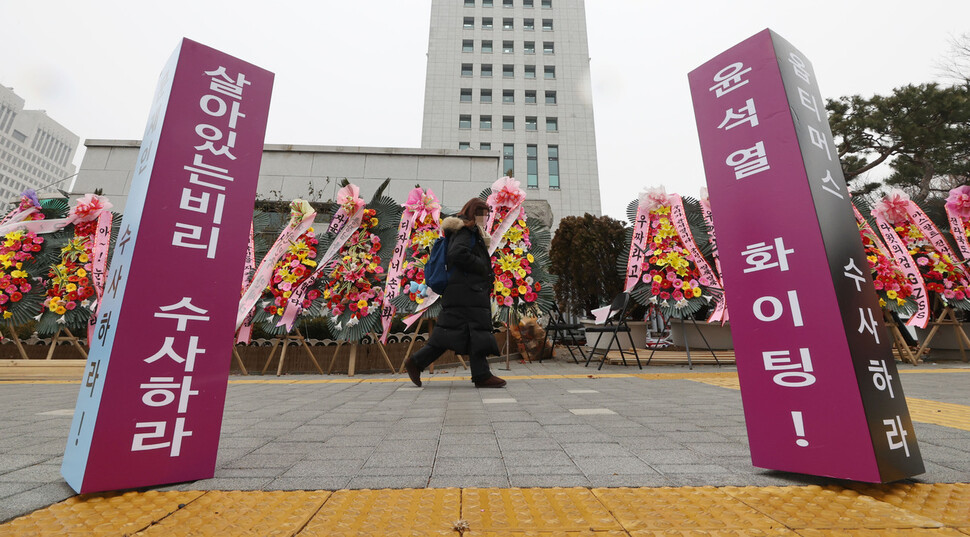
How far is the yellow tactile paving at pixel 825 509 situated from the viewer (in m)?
1.14

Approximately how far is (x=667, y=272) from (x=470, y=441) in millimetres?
5569

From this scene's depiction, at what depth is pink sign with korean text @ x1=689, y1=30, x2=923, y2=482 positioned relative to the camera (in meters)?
1.46

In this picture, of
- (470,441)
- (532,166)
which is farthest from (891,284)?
(532,166)

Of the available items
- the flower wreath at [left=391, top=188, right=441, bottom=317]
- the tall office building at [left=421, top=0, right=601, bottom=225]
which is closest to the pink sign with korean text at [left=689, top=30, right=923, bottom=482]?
the flower wreath at [left=391, top=188, right=441, bottom=317]

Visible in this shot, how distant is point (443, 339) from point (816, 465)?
123 inches

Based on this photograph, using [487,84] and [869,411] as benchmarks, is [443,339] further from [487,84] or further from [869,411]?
[487,84]

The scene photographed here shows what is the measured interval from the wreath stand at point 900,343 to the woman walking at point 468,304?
690cm

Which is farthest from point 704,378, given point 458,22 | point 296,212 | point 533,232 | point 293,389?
point 458,22

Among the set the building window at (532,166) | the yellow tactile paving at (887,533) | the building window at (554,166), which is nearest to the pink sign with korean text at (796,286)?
the yellow tactile paving at (887,533)

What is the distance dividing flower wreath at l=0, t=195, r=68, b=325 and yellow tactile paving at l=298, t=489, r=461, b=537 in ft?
26.4

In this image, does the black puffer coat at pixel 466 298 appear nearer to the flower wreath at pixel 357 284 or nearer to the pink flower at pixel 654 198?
the flower wreath at pixel 357 284

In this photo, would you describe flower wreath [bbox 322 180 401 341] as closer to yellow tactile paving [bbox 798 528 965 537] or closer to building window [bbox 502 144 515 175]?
yellow tactile paving [bbox 798 528 965 537]

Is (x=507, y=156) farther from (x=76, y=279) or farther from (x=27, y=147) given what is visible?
(x=27, y=147)

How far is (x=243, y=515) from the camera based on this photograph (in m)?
1.21
